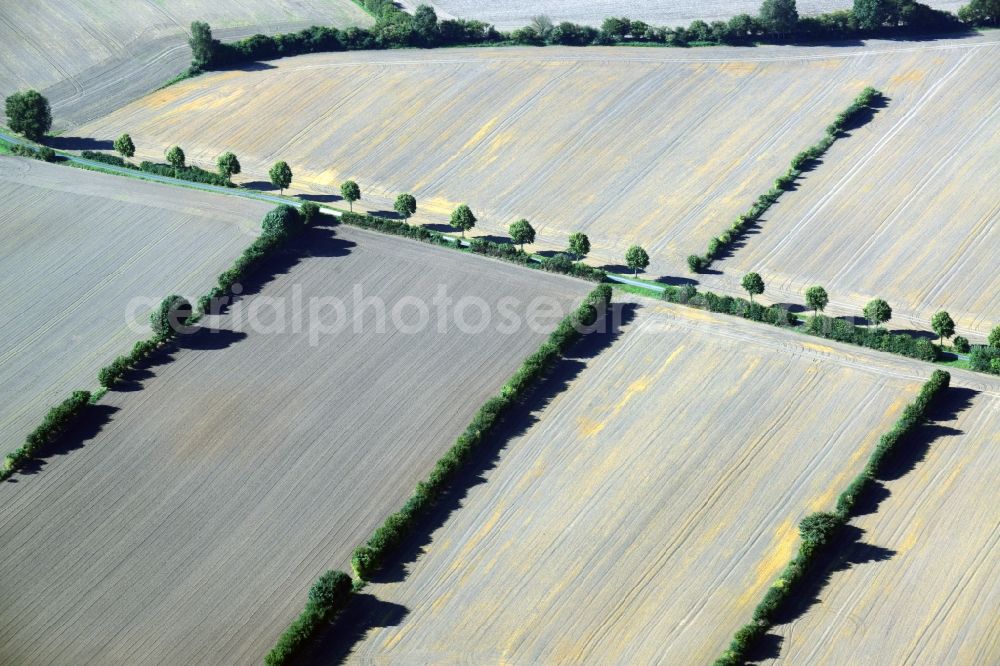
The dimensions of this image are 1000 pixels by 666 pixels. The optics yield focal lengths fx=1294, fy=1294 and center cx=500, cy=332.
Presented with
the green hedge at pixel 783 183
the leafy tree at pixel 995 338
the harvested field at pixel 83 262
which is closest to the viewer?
the leafy tree at pixel 995 338

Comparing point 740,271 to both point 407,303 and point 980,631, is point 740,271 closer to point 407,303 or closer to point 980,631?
point 407,303

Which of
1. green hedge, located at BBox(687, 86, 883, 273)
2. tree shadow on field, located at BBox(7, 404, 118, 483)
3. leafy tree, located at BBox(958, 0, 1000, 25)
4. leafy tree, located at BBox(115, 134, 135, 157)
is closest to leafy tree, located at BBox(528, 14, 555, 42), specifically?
green hedge, located at BBox(687, 86, 883, 273)

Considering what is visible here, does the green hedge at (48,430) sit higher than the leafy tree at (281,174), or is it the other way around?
the leafy tree at (281,174)

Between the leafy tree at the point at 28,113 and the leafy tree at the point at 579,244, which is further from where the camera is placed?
the leafy tree at the point at 28,113

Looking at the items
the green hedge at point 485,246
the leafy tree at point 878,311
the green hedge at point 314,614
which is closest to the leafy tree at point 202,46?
the green hedge at point 485,246

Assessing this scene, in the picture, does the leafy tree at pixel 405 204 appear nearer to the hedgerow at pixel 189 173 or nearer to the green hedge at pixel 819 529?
the hedgerow at pixel 189 173

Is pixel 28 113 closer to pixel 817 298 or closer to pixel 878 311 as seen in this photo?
pixel 817 298
